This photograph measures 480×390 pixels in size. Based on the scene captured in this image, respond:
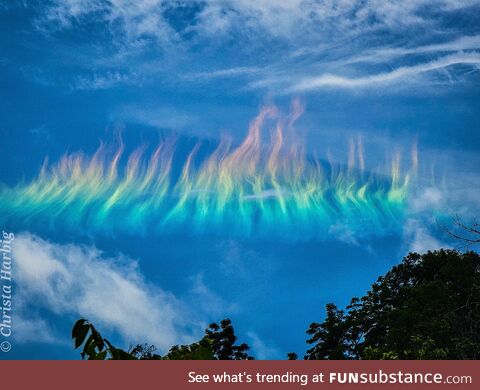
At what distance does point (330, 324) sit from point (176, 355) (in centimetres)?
3212

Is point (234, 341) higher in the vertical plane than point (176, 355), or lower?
higher

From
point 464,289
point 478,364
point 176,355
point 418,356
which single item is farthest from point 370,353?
point 176,355

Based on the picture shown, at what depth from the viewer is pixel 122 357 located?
154 inches

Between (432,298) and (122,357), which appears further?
(432,298)

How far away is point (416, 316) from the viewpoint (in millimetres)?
29281

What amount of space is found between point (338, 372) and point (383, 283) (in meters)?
30.0

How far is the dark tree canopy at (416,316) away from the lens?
25031 millimetres

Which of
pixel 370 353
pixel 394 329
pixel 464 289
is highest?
pixel 464 289

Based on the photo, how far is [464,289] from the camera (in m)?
31.2

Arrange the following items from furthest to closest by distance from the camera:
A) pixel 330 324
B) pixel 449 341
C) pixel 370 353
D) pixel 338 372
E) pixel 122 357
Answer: pixel 330 324 < pixel 449 341 < pixel 370 353 < pixel 338 372 < pixel 122 357

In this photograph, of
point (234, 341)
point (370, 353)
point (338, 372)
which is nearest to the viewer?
point (338, 372)

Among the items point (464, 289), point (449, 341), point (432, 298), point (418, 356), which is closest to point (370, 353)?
point (418, 356)

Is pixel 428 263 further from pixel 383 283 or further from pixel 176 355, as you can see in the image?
pixel 176 355

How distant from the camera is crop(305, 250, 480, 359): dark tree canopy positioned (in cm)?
2503
